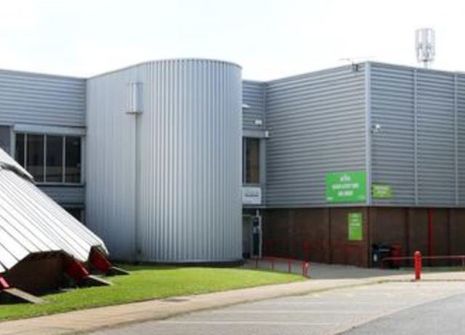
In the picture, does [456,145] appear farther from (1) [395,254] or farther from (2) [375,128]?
(1) [395,254]

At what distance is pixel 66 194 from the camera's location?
133ft

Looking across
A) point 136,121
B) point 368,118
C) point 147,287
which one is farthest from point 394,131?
point 147,287

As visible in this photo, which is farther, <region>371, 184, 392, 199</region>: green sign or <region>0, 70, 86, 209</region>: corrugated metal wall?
<region>0, 70, 86, 209</region>: corrugated metal wall

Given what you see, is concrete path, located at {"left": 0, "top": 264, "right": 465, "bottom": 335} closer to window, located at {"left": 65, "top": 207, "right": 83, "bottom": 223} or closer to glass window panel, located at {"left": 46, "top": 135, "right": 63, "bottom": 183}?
window, located at {"left": 65, "top": 207, "right": 83, "bottom": 223}

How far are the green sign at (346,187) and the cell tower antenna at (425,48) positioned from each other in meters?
9.83

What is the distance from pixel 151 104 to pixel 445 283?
1489 cm

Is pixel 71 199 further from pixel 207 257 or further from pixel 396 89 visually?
pixel 396 89

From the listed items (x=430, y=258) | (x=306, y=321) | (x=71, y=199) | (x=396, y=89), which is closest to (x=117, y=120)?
(x=71, y=199)

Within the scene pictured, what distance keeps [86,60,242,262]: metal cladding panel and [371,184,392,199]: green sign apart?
583 cm

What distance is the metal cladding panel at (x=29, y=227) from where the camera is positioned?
2178 cm

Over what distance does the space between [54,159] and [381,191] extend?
15.4 meters

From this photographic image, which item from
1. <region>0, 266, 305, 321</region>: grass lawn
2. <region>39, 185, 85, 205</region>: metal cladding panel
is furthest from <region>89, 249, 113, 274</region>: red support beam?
<region>39, 185, 85, 205</region>: metal cladding panel

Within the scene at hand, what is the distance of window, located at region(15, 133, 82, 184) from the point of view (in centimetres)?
4019

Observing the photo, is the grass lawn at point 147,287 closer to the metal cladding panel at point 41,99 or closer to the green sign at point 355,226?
the green sign at point 355,226
